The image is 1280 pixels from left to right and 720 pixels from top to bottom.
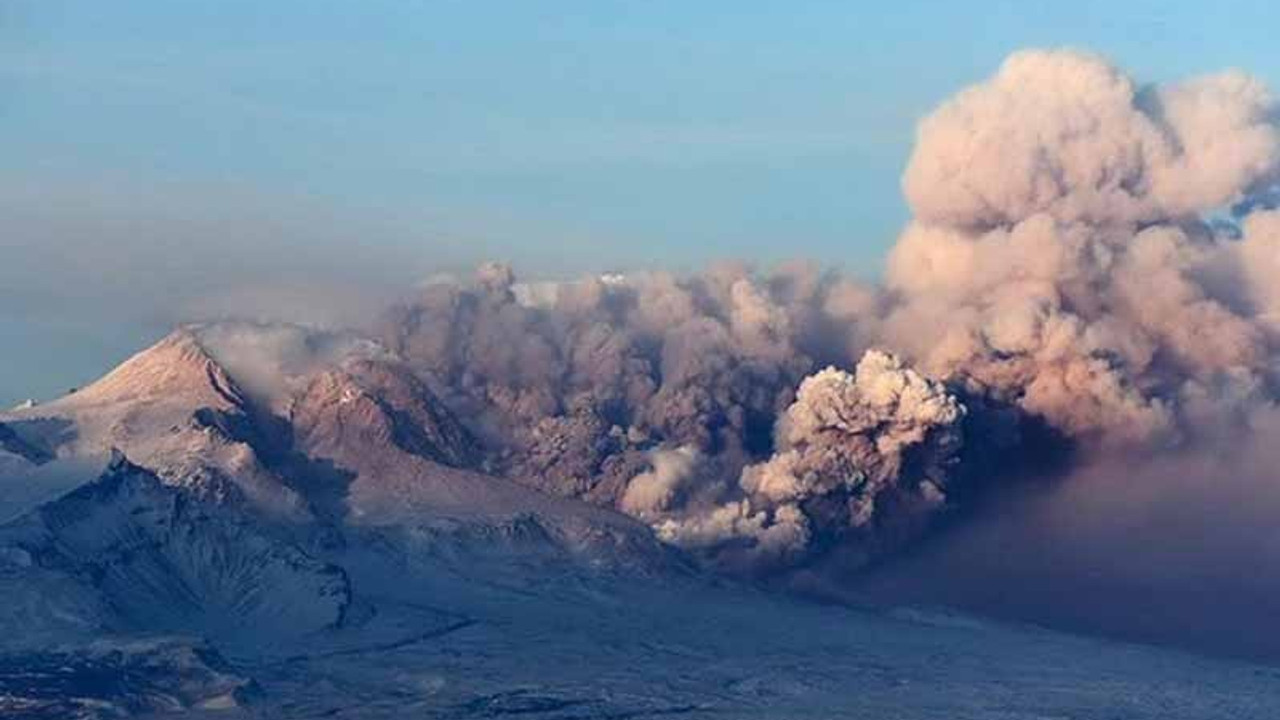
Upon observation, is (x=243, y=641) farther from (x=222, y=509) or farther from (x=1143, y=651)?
(x=1143, y=651)

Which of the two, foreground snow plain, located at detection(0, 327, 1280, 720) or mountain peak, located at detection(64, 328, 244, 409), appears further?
mountain peak, located at detection(64, 328, 244, 409)

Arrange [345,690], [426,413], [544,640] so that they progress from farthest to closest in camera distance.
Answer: [426,413]
[544,640]
[345,690]

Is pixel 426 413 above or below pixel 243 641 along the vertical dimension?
above

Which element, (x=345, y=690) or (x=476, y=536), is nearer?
(x=345, y=690)

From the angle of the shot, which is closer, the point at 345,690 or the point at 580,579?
the point at 345,690

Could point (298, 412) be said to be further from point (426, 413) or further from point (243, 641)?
point (243, 641)

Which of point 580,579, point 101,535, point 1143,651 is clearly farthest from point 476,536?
point 1143,651

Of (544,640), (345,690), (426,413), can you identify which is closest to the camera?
(345,690)

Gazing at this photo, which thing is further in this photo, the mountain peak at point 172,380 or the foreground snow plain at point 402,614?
the mountain peak at point 172,380

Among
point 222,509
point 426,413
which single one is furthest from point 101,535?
point 426,413
